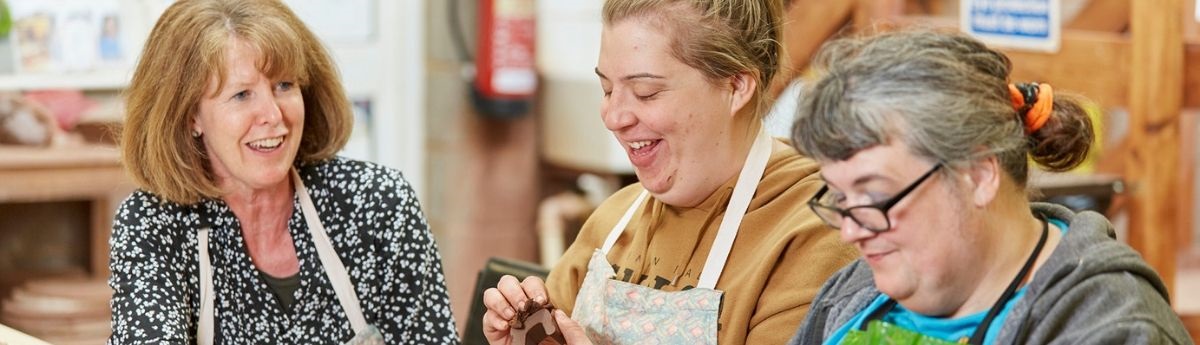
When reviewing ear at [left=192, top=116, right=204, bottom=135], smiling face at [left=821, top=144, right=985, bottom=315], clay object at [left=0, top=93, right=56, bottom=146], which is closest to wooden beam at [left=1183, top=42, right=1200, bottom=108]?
smiling face at [left=821, top=144, right=985, bottom=315]

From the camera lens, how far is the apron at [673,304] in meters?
2.14

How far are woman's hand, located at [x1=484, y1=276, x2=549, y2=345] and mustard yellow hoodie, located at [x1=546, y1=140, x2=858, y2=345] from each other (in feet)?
0.58

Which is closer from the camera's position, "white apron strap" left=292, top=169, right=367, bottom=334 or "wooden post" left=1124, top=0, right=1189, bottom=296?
"white apron strap" left=292, top=169, right=367, bottom=334

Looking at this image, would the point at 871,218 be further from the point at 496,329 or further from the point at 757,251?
the point at 496,329

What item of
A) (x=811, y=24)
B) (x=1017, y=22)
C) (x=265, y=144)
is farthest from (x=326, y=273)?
(x=1017, y=22)

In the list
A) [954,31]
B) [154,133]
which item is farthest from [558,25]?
[954,31]

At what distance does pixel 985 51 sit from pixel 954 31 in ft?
0.14

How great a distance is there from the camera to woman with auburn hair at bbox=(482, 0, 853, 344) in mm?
2086

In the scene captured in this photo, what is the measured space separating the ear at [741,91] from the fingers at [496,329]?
48 centimetres

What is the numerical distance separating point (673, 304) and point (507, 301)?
0.26 meters

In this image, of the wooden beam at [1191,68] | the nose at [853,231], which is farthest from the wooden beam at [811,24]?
the nose at [853,231]

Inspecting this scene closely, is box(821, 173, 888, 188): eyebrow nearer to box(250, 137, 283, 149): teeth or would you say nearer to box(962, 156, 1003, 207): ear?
box(962, 156, 1003, 207): ear

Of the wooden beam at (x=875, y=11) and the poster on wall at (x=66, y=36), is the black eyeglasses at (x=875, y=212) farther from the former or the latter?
the poster on wall at (x=66, y=36)

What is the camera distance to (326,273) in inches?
102
